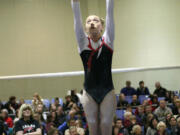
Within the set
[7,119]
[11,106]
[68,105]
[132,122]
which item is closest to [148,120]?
[132,122]

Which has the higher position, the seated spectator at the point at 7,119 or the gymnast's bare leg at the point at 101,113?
the gymnast's bare leg at the point at 101,113

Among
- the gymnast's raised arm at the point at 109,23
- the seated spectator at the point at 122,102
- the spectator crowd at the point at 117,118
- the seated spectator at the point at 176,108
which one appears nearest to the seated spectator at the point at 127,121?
the spectator crowd at the point at 117,118

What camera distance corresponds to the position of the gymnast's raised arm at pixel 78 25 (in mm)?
3342

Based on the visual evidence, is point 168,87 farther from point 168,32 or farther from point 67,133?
point 67,133

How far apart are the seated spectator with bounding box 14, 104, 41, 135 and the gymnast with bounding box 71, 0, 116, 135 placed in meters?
2.81

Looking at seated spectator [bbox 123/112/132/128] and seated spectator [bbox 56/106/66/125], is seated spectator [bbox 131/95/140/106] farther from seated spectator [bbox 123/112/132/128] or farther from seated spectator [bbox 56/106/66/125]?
seated spectator [bbox 56/106/66/125]

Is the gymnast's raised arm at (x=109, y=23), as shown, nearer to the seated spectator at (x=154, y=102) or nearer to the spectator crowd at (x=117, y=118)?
the spectator crowd at (x=117, y=118)

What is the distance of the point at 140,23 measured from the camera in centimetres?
1361

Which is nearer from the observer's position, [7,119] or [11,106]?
[7,119]

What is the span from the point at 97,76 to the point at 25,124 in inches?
121

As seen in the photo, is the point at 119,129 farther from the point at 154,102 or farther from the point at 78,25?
the point at 78,25

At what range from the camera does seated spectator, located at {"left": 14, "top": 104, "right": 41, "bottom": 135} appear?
237 inches

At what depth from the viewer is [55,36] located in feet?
45.4

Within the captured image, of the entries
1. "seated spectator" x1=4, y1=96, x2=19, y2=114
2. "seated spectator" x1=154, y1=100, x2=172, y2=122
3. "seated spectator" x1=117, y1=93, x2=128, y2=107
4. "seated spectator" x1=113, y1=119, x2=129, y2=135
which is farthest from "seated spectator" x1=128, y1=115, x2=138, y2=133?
"seated spectator" x1=4, y1=96, x2=19, y2=114
